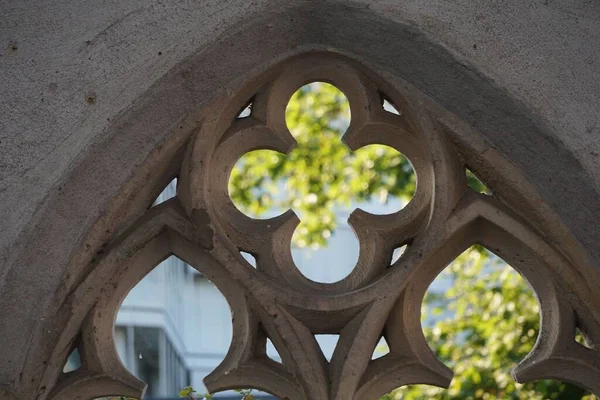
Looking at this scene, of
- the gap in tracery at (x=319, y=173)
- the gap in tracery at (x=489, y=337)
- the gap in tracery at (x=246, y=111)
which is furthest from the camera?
the gap in tracery at (x=319, y=173)

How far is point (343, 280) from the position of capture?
328 cm

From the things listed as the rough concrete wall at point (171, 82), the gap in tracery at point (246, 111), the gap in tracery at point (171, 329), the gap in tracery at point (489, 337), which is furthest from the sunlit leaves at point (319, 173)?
the rough concrete wall at point (171, 82)

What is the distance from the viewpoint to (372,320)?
3217mm

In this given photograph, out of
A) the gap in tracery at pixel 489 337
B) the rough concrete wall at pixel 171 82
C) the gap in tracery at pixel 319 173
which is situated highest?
the gap in tracery at pixel 319 173

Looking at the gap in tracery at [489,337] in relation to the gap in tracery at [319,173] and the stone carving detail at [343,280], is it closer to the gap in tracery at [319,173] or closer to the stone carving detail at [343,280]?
the gap in tracery at [319,173]

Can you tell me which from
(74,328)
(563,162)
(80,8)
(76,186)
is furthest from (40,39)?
(563,162)

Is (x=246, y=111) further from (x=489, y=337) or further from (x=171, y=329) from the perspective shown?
(x=171, y=329)

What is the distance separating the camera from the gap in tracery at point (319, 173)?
902cm

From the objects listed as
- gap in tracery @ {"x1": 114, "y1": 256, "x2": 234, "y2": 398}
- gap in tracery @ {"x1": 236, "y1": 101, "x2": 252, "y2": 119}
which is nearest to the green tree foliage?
gap in tracery @ {"x1": 236, "y1": 101, "x2": 252, "y2": 119}

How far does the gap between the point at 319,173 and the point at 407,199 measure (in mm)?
666

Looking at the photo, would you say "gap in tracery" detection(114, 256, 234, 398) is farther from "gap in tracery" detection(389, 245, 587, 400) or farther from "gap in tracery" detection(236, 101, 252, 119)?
"gap in tracery" detection(236, 101, 252, 119)

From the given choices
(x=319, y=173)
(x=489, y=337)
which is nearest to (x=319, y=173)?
(x=319, y=173)

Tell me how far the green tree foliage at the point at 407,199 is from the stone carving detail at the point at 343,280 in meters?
3.20

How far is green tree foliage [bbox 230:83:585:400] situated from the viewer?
25.2 feet
